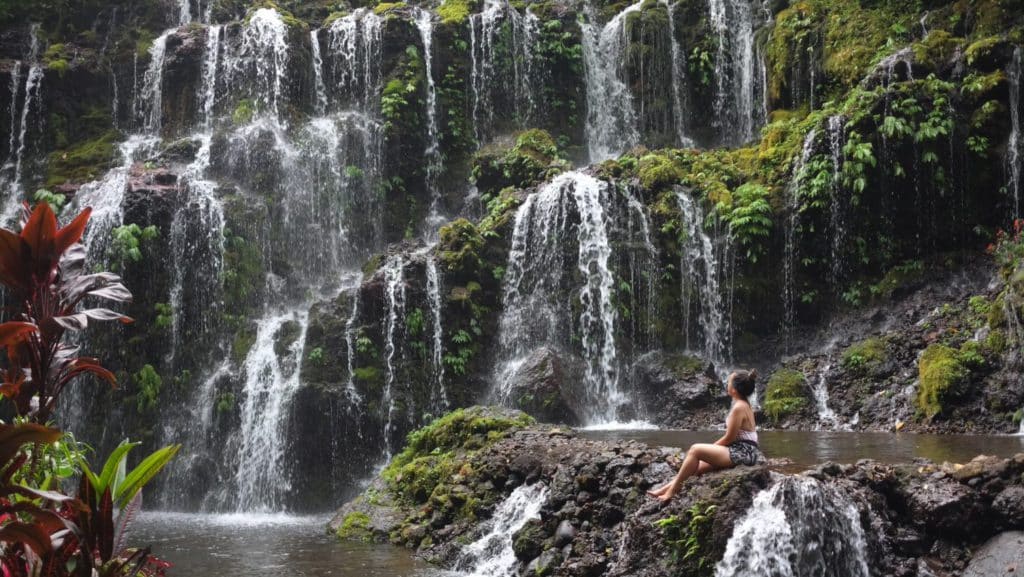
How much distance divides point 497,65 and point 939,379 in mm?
14506

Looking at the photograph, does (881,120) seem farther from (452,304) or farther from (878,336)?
(452,304)

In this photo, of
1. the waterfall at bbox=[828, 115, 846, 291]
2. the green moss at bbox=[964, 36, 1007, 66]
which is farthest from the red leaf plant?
the green moss at bbox=[964, 36, 1007, 66]

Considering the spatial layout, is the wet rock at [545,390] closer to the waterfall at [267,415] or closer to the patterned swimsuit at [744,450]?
the waterfall at [267,415]

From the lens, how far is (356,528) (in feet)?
30.2

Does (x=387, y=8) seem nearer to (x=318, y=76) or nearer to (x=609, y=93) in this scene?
(x=318, y=76)

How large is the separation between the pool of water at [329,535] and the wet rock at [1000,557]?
1.62 m

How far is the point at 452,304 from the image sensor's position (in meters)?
15.5

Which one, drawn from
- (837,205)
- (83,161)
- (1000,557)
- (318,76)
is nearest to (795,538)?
(1000,557)

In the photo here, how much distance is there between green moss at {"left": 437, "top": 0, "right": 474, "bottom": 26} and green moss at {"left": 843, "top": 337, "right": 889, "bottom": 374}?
46.0ft

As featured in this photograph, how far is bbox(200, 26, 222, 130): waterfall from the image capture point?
20.7m

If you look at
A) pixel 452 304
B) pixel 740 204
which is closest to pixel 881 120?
pixel 740 204

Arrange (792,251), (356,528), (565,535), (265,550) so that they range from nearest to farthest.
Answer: (565,535) → (265,550) → (356,528) → (792,251)

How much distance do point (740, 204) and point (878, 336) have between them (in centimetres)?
373

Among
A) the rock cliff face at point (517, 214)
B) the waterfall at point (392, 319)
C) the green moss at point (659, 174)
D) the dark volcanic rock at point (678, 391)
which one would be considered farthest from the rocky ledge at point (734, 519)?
the green moss at point (659, 174)
